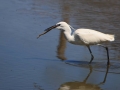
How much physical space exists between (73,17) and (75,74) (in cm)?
509

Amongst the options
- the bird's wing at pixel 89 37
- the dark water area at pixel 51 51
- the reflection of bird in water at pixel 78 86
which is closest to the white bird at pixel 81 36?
the bird's wing at pixel 89 37

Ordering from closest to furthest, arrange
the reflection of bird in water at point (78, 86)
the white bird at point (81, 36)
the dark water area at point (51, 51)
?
the reflection of bird in water at point (78, 86)
the dark water area at point (51, 51)
the white bird at point (81, 36)

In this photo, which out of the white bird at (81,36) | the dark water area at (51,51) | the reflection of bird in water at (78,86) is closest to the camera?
the reflection of bird in water at (78,86)

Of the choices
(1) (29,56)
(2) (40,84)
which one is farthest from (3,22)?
(2) (40,84)

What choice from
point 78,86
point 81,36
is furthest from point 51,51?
point 78,86

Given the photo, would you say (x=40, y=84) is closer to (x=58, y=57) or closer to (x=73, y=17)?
(x=58, y=57)

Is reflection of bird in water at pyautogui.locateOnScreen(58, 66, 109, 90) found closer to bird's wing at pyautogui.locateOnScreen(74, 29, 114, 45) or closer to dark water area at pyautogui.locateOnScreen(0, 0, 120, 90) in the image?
dark water area at pyautogui.locateOnScreen(0, 0, 120, 90)

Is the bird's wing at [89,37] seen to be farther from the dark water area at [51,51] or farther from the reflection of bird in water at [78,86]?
the reflection of bird in water at [78,86]

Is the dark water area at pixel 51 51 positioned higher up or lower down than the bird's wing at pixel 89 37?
lower down

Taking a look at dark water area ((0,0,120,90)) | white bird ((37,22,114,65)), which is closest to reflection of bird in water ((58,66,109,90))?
dark water area ((0,0,120,90))

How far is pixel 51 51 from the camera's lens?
31.9 feet

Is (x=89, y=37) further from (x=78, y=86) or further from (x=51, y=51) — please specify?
(x=78, y=86)

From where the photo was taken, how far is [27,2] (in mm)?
14984

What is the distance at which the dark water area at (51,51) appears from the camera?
7836 mm
